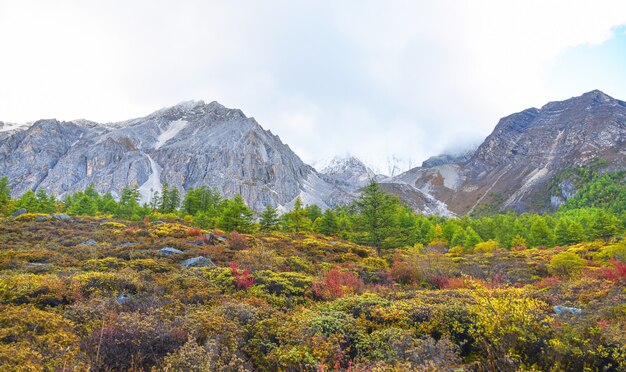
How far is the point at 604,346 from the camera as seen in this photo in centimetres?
526

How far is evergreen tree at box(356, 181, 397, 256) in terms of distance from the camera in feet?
89.8

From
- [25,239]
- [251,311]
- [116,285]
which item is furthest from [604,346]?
[25,239]

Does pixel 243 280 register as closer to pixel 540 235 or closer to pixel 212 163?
pixel 540 235

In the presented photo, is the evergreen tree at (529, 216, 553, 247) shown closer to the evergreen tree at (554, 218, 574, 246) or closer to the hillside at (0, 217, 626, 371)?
the evergreen tree at (554, 218, 574, 246)

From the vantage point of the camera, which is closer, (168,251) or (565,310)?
(565,310)

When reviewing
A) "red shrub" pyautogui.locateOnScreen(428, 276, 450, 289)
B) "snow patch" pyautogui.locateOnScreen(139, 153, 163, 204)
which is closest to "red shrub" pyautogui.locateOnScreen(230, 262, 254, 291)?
"red shrub" pyautogui.locateOnScreen(428, 276, 450, 289)

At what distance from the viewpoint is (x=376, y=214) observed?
27641 mm

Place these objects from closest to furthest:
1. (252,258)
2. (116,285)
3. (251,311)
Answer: (251,311) → (116,285) → (252,258)

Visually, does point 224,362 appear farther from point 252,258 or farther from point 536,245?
point 536,245

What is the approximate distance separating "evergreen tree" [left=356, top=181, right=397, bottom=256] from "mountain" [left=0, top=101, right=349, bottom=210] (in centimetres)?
12423

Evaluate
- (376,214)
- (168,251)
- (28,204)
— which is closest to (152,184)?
(28,204)

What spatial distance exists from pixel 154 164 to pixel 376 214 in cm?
16993

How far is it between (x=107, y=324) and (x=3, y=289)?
4.42 m

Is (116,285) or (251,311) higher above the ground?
(116,285)
